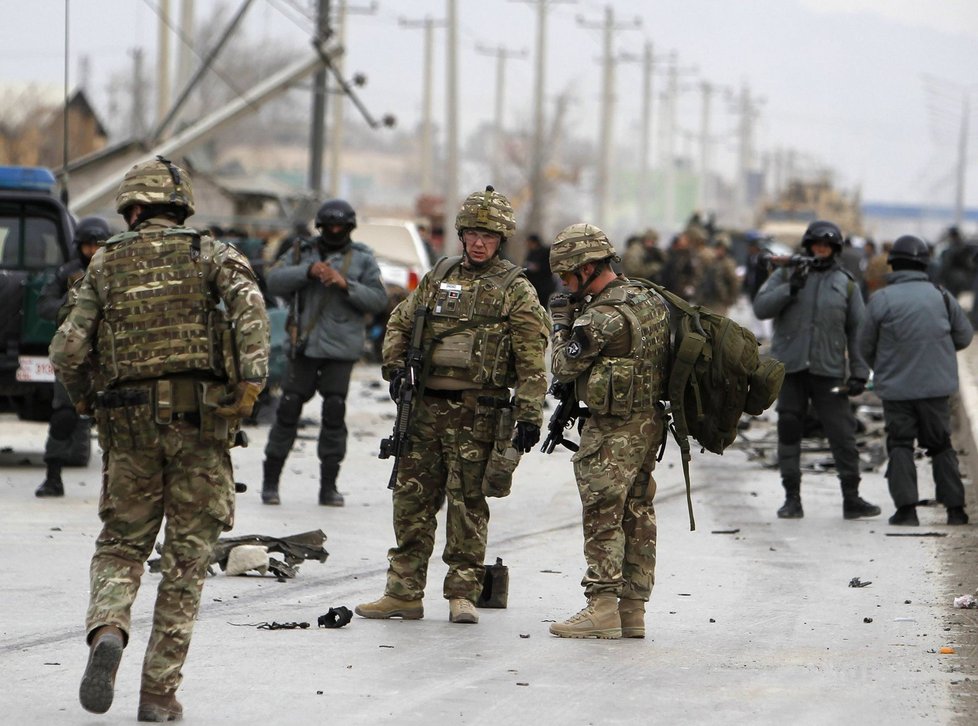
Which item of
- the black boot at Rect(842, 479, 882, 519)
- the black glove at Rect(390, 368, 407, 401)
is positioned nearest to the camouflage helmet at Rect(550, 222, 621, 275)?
the black glove at Rect(390, 368, 407, 401)

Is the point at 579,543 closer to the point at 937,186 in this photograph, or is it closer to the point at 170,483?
the point at 170,483

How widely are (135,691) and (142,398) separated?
1.15 m

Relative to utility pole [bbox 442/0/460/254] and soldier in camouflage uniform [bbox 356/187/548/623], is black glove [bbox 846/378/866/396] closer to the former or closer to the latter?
soldier in camouflage uniform [bbox 356/187/548/623]

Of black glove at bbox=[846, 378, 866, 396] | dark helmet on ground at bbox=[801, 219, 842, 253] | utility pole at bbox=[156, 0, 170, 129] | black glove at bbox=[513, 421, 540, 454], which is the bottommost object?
black glove at bbox=[846, 378, 866, 396]

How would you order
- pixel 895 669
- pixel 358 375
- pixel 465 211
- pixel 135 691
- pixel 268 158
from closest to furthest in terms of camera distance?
pixel 135 691 < pixel 895 669 < pixel 465 211 < pixel 358 375 < pixel 268 158

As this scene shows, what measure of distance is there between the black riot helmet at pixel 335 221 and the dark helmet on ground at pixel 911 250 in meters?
3.61

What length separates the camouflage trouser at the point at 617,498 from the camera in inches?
306

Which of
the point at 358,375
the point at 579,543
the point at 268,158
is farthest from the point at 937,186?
the point at 579,543

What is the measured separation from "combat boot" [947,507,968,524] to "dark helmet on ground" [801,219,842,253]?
1915 mm

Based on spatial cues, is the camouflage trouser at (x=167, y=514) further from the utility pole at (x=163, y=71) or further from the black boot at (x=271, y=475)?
the utility pole at (x=163, y=71)

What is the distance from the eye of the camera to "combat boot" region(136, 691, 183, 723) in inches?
235

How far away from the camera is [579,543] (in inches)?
427

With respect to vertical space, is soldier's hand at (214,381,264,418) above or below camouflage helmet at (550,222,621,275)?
below

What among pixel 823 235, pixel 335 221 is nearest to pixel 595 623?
pixel 335 221
